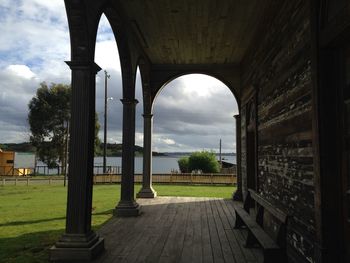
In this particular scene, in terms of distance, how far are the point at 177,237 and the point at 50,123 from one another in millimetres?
26090

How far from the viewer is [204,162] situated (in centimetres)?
2161

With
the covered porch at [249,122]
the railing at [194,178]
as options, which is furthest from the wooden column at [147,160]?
the railing at [194,178]

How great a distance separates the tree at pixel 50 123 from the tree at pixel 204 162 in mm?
12788

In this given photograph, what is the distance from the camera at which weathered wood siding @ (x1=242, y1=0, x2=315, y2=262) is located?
13.5 ft

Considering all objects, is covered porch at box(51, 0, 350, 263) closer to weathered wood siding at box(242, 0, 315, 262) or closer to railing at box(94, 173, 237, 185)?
weathered wood siding at box(242, 0, 315, 262)

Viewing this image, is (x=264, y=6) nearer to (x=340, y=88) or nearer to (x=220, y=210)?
(x=340, y=88)

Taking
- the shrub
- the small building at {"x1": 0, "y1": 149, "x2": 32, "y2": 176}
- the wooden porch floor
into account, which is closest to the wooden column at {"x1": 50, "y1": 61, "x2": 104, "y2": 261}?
the wooden porch floor

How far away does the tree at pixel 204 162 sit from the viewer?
69.9 feet

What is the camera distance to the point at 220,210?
8.97 m

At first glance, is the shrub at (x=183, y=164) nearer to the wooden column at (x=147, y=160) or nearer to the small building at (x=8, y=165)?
the wooden column at (x=147, y=160)

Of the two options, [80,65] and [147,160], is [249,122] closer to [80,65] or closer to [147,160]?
[147,160]

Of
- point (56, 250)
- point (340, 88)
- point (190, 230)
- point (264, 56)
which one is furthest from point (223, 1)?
point (56, 250)

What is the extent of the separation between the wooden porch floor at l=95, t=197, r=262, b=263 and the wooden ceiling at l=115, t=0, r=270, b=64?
395cm

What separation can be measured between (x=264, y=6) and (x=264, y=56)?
0.89m
